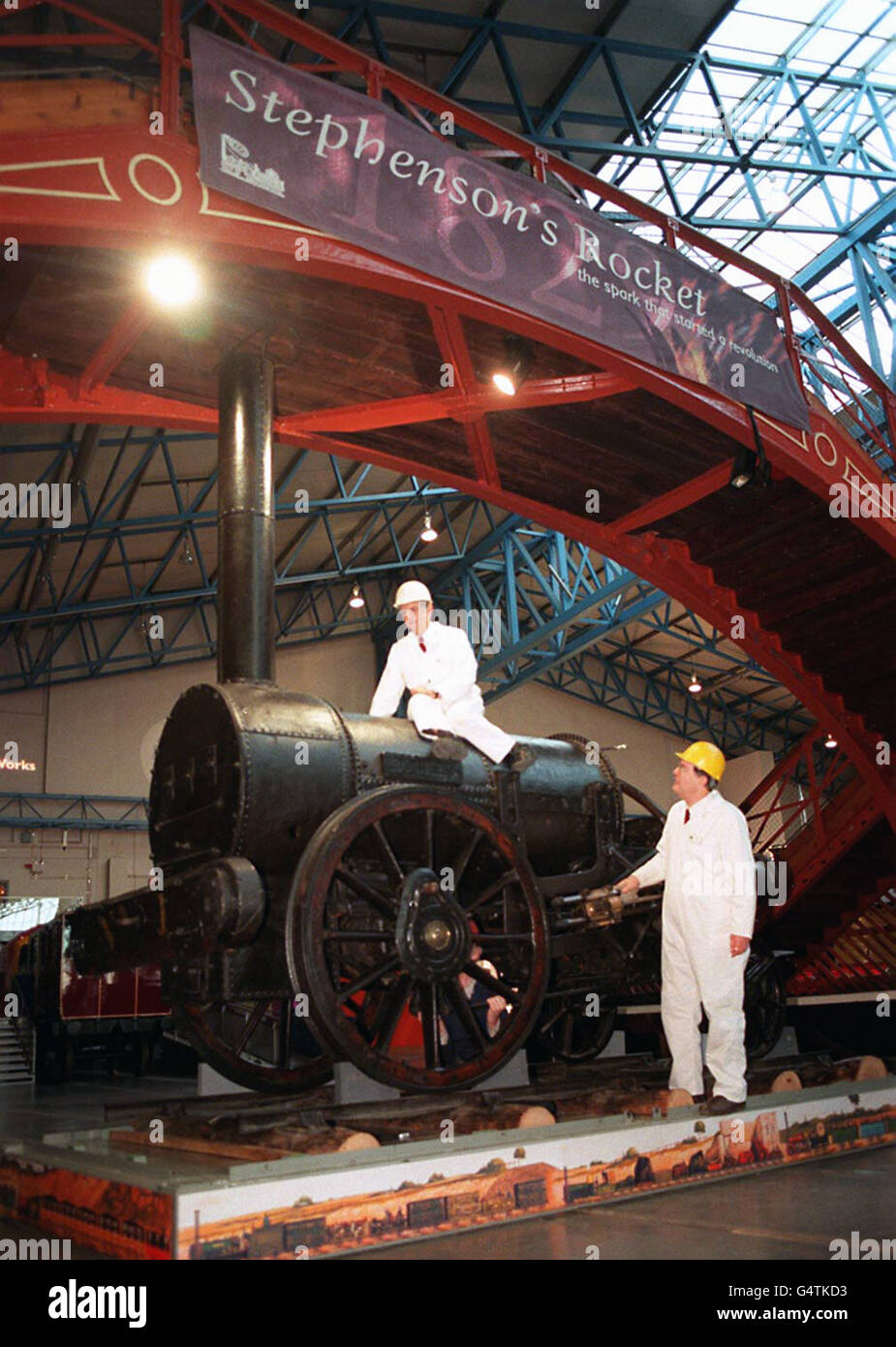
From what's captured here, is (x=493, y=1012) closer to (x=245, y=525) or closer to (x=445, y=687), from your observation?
(x=445, y=687)

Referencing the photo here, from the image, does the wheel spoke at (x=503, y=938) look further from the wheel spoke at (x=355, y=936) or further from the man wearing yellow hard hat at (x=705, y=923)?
the man wearing yellow hard hat at (x=705, y=923)

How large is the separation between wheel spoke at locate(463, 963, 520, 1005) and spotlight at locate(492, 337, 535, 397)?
13.8 feet

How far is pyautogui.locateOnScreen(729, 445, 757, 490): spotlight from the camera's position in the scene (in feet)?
29.0

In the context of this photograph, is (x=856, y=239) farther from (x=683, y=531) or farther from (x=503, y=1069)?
(x=503, y=1069)

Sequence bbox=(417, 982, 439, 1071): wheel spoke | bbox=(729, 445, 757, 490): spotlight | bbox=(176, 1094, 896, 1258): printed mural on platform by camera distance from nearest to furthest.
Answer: bbox=(176, 1094, 896, 1258): printed mural on platform, bbox=(417, 982, 439, 1071): wheel spoke, bbox=(729, 445, 757, 490): spotlight

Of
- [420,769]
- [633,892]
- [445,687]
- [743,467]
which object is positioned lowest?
[633,892]

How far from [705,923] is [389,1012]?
189 cm

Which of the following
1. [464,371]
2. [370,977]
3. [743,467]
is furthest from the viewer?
[743,467]

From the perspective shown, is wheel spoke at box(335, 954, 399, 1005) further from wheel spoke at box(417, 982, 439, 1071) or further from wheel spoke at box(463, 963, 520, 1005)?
wheel spoke at box(463, 963, 520, 1005)

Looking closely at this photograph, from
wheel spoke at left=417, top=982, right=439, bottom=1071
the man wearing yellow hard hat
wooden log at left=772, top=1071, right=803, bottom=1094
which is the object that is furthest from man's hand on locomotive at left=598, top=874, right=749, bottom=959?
wheel spoke at left=417, top=982, right=439, bottom=1071

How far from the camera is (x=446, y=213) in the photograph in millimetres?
6758

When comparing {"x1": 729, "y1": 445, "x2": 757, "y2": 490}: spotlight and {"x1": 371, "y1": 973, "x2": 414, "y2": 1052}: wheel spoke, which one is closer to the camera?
{"x1": 371, "y1": 973, "x2": 414, "y2": 1052}: wheel spoke

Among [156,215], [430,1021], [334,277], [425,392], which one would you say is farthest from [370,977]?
[425,392]
